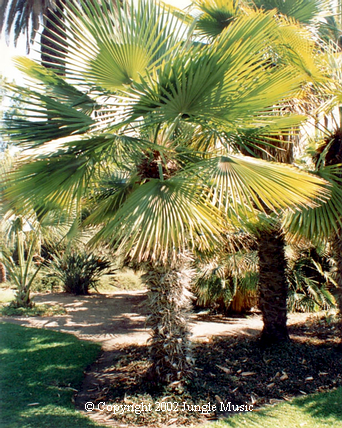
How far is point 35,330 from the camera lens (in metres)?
7.18

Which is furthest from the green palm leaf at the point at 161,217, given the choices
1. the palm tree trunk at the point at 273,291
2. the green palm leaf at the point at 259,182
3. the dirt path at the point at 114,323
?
the dirt path at the point at 114,323

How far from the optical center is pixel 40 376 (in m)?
4.87

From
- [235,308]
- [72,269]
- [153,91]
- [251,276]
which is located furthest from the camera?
[72,269]

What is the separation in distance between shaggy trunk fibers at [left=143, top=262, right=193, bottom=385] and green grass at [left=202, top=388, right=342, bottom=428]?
1.01 meters

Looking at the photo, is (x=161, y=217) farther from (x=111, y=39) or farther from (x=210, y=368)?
(x=210, y=368)

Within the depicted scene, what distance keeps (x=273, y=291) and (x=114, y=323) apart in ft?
13.4

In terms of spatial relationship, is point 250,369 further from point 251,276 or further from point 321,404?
Answer: point 251,276

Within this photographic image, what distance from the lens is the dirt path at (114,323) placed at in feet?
23.8

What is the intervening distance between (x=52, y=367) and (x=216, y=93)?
14.6 ft

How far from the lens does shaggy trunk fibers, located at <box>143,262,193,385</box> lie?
15.3 feet

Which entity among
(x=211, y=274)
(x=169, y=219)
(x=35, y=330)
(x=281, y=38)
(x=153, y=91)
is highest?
(x=281, y=38)

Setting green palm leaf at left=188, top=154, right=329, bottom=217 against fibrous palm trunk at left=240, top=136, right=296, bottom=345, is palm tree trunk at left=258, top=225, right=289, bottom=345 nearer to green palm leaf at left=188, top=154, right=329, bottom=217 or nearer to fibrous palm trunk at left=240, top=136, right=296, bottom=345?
fibrous palm trunk at left=240, top=136, right=296, bottom=345

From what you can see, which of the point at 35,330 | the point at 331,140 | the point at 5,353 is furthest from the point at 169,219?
the point at 35,330

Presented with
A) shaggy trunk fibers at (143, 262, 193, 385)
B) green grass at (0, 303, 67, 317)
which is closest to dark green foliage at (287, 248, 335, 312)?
shaggy trunk fibers at (143, 262, 193, 385)
